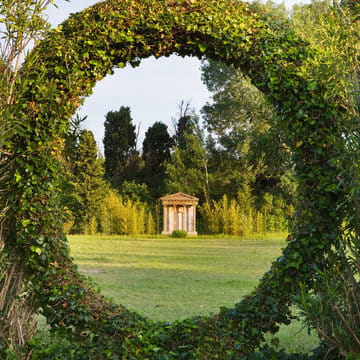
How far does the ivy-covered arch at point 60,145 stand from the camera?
395 centimetres


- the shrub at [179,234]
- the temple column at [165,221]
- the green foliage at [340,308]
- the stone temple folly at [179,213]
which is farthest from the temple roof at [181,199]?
the green foliage at [340,308]

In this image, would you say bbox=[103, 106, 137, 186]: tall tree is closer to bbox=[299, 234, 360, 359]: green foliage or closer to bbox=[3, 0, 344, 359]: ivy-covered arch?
bbox=[3, 0, 344, 359]: ivy-covered arch

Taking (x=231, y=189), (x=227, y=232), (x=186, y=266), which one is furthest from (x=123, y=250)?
(x=231, y=189)

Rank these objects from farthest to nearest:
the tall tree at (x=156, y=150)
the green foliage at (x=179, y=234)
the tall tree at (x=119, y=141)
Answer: the tall tree at (x=119, y=141) → the tall tree at (x=156, y=150) → the green foliage at (x=179, y=234)

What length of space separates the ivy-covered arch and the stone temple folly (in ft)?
46.7

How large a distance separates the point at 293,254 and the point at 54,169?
2044 millimetres

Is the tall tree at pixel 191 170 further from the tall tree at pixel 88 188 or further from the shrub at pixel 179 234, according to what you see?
the tall tree at pixel 88 188

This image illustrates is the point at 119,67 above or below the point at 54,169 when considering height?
above

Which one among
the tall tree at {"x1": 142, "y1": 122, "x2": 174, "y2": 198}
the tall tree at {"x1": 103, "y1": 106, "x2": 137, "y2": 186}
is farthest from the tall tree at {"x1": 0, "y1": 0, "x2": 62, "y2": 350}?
the tall tree at {"x1": 103, "y1": 106, "x2": 137, "y2": 186}

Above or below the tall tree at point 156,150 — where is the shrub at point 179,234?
→ below

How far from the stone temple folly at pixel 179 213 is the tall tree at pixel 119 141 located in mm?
6224

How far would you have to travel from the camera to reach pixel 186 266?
1023 cm

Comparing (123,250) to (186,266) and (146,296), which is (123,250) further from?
(146,296)

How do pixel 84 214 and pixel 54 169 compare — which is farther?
pixel 84 214
